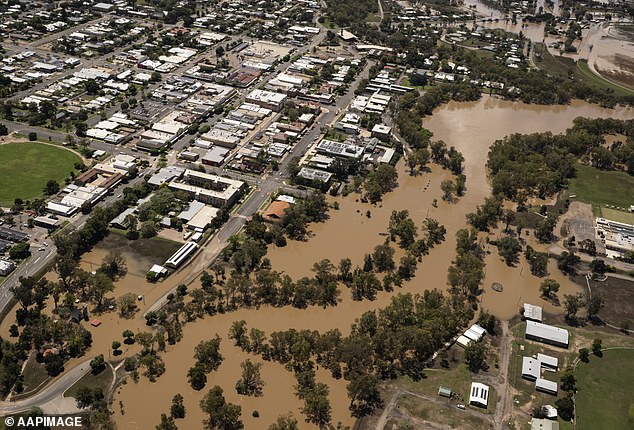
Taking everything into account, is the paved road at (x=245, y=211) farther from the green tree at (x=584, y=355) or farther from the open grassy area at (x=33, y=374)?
the green tree at (x=584, y=355)

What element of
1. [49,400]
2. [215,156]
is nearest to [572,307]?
[49,400]

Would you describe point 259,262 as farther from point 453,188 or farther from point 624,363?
point 624,363

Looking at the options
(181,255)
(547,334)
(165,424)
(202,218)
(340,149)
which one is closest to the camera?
(165,424)

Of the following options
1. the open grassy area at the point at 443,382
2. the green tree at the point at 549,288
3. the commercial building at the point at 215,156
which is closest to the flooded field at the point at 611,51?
the green tree at the point at 549,288

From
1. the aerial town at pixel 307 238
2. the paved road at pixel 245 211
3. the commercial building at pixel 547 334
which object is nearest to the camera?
the aerial town at pixel 307 238

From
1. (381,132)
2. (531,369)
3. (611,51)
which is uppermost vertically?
(611,51)

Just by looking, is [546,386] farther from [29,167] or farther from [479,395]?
Result: [29,167]

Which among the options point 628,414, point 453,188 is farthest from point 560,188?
point 628,414
